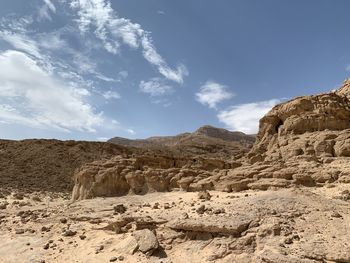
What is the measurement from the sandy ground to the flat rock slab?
0.08 feet

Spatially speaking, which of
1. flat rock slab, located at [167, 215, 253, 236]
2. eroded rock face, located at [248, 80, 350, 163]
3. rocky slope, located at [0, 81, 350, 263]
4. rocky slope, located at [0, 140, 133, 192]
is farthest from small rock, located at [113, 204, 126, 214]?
rocky slope, located at [0, 140, 133, 192]

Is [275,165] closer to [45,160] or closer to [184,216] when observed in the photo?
[184,216]

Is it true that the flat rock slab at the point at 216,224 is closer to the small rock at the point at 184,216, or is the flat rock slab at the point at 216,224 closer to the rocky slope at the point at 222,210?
the rocky slope at the point at 222,210

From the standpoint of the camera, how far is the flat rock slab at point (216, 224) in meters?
9.70

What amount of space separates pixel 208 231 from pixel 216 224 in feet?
0.98

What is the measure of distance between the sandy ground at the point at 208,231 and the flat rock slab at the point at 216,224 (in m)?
0.02

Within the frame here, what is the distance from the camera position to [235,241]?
30.9 feet

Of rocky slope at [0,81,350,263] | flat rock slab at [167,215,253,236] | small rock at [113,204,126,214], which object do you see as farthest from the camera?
small rock at [113,204,126,214]

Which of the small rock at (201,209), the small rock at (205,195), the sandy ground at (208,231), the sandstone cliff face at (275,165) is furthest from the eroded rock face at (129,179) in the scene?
the small rock at (201,209)

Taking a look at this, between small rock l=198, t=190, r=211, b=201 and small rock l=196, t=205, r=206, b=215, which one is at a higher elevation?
small rock l=198, t=190, r=211, b=201

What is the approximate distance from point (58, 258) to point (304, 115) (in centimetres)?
1172

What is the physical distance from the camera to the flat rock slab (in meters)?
9.70

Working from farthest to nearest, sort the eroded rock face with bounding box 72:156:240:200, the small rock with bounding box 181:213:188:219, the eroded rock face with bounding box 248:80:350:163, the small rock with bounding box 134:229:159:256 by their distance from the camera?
1. the eroded rock face with bounding box 72:156:240:200
2. the eroded rock face with bounding box 248:80:350:163
3. the small rock with bounding box 181:213:188:219
4. the small rock with bounding box 134:229:159:256

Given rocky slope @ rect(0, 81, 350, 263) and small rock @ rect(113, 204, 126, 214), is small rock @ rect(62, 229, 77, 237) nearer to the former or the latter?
rocky slope @ rect(0, 81, 350, 263)
